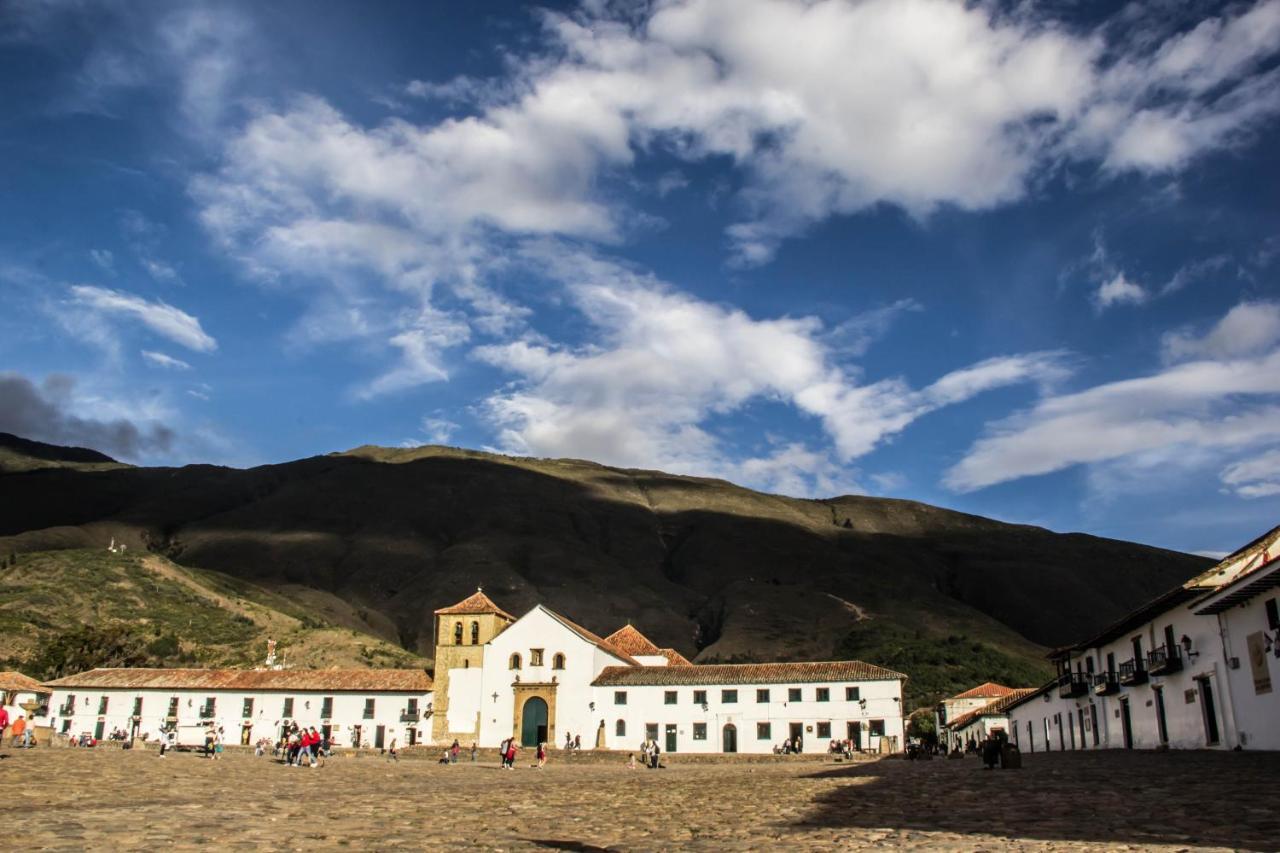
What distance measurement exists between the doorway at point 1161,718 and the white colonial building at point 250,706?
39.1 metres

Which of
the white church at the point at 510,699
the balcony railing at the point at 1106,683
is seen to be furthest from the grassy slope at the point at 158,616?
the balcony railing at the point at 1106,683

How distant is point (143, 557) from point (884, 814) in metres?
89.9

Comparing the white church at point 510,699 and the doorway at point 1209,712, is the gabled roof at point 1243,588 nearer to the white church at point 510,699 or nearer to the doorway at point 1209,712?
the doorway at point 1209,712

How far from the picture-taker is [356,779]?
93.1 ft

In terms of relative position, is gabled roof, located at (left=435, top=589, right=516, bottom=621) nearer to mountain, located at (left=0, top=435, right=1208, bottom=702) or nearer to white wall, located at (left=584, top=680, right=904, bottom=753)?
white wall, located at (left=584, top=680, right=904, bottom=753)

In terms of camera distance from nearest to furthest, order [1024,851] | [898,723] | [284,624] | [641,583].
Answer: [1024,851] < [898,723] < [284,624] < [641,583]

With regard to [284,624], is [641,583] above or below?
above

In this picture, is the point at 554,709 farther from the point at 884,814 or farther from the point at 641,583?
the point at 641,583

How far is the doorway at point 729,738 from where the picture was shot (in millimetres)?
55531

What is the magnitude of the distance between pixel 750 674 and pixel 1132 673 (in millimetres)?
24563

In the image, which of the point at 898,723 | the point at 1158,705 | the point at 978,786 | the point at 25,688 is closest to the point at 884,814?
the point at 978,786

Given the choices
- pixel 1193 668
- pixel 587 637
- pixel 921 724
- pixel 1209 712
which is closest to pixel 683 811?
pixel 1209 712

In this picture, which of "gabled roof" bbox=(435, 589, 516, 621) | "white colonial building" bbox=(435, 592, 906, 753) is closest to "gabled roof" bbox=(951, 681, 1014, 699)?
"white colonial building" bbox=(435, 592, 906, 753)

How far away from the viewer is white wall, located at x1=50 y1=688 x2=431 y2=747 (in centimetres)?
5788
